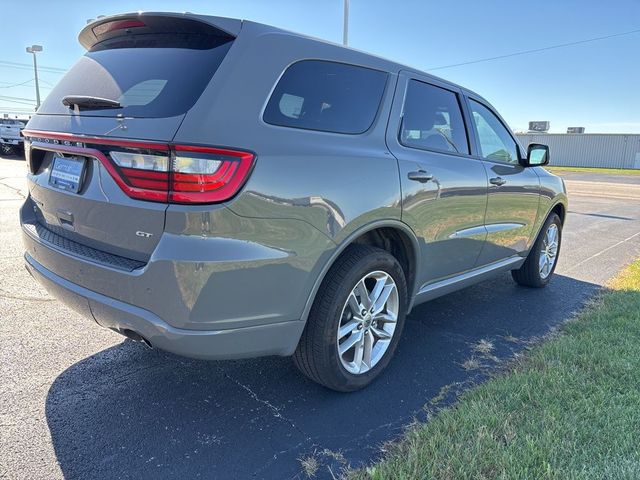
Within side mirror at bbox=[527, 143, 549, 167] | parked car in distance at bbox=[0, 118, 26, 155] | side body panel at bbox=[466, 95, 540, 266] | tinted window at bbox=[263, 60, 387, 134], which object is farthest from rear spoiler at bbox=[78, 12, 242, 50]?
parked car in distance at bbox=[0, 118, 26, 155]

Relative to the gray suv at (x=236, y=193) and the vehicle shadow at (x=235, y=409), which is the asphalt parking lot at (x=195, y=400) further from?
the gray suv at (x=236, y=193)

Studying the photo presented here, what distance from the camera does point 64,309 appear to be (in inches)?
157

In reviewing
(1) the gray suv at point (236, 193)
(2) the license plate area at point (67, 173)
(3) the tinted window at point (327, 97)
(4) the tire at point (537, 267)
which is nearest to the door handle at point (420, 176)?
(1) the gray suv at point (236, 193)

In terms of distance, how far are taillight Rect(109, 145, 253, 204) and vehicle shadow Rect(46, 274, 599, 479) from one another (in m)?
1.21

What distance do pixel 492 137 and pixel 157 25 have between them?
2.90m

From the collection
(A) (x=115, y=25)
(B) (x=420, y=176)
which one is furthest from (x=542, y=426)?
(A) (x=115, y=25)

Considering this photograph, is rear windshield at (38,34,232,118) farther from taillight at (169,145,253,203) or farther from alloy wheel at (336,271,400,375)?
alloy wheel at (336,271,400,375)

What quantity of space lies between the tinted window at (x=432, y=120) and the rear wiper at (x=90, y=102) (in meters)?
1.67

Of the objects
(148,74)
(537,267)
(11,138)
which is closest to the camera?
(148,74)

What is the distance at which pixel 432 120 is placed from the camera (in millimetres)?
3510

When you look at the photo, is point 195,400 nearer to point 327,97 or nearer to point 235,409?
point 235,409

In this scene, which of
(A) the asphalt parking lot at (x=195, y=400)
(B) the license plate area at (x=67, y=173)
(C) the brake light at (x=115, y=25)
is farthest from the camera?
(C) the brake light at (x=115, y=25)

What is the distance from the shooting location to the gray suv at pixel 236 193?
2.10m

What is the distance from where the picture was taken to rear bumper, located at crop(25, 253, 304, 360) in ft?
7.13
